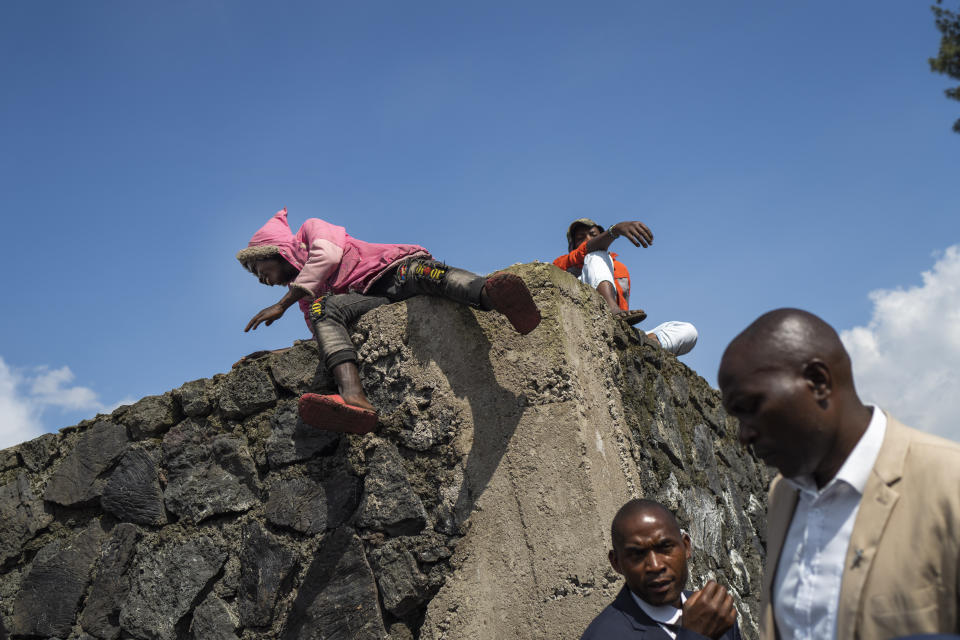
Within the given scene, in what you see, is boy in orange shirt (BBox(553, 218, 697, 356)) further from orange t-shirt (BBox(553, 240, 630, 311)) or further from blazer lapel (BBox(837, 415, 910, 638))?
blazer lapel (BBox(837, 415, 910, 638))

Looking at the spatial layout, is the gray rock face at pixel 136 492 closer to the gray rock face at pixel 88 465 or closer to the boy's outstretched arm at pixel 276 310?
the gray rock face at pixel 88 465

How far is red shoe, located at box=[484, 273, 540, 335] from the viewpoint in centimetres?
327

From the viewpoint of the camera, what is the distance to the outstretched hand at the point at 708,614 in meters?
2.27

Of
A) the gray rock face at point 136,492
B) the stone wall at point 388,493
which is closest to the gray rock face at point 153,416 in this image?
the stone wall at point 388,493

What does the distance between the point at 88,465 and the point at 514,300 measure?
2.78 m

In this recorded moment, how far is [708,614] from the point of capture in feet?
7.47

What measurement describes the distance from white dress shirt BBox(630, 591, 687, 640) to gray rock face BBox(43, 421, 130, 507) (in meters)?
3.21

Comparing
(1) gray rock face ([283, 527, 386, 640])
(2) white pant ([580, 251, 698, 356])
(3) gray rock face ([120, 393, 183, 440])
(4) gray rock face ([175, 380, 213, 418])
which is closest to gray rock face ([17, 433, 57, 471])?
(3) gray rock face ([120, 393, 183, 440])

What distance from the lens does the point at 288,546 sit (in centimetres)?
383

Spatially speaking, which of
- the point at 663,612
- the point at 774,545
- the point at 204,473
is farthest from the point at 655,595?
the point at 204,473

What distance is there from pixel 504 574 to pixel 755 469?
11.0 feet

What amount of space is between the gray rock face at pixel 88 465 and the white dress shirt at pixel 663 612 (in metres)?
3.21

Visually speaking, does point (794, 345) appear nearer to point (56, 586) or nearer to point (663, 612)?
point (663, 612)

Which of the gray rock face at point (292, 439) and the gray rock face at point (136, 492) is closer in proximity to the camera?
the gray rock face at point (292, 439)
